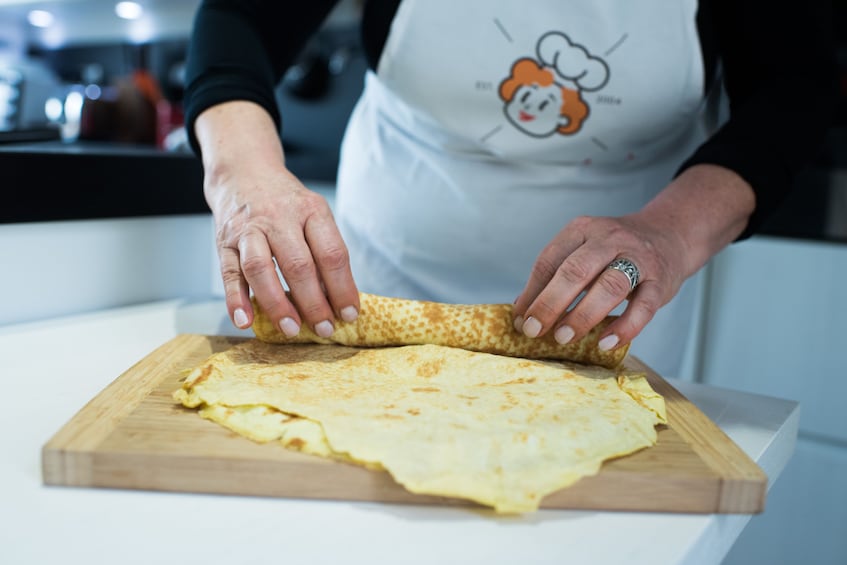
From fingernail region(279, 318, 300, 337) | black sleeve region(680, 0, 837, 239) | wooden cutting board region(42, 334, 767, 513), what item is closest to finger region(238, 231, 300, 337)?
fingernail region(279, 318, 300, 337)

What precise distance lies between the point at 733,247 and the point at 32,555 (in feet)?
5.18

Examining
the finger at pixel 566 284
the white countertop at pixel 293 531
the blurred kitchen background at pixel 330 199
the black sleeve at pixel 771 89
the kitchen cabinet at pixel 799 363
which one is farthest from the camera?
the kitchen cabinet at pixel 799 363

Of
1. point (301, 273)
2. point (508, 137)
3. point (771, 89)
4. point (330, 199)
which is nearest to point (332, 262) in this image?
point (301, 273)

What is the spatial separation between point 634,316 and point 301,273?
36 cm

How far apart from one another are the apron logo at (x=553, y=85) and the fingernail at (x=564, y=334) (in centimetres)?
40

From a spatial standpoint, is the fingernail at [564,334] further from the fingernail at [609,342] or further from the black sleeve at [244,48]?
the black sleeve at [244,48]

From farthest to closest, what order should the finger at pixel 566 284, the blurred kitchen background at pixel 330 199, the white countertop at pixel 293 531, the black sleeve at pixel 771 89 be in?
the blurred kitchen background at pixel 330 199 → the black sleeve at pixel 771 89 → the finger at pixel 566 284 → the white countertop at pixel 293 531

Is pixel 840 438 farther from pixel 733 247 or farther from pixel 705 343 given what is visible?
pixel 733 247

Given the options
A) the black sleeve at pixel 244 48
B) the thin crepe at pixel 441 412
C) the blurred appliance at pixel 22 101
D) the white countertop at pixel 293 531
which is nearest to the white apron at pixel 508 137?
the black sleeve at pixel 244 48

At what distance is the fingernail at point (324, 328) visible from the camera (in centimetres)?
78

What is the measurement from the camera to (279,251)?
2.47 ft

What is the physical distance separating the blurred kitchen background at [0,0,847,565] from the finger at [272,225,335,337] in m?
0.31

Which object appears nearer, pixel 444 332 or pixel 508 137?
pixel 444 332

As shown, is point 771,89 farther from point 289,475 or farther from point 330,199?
point 330,199
